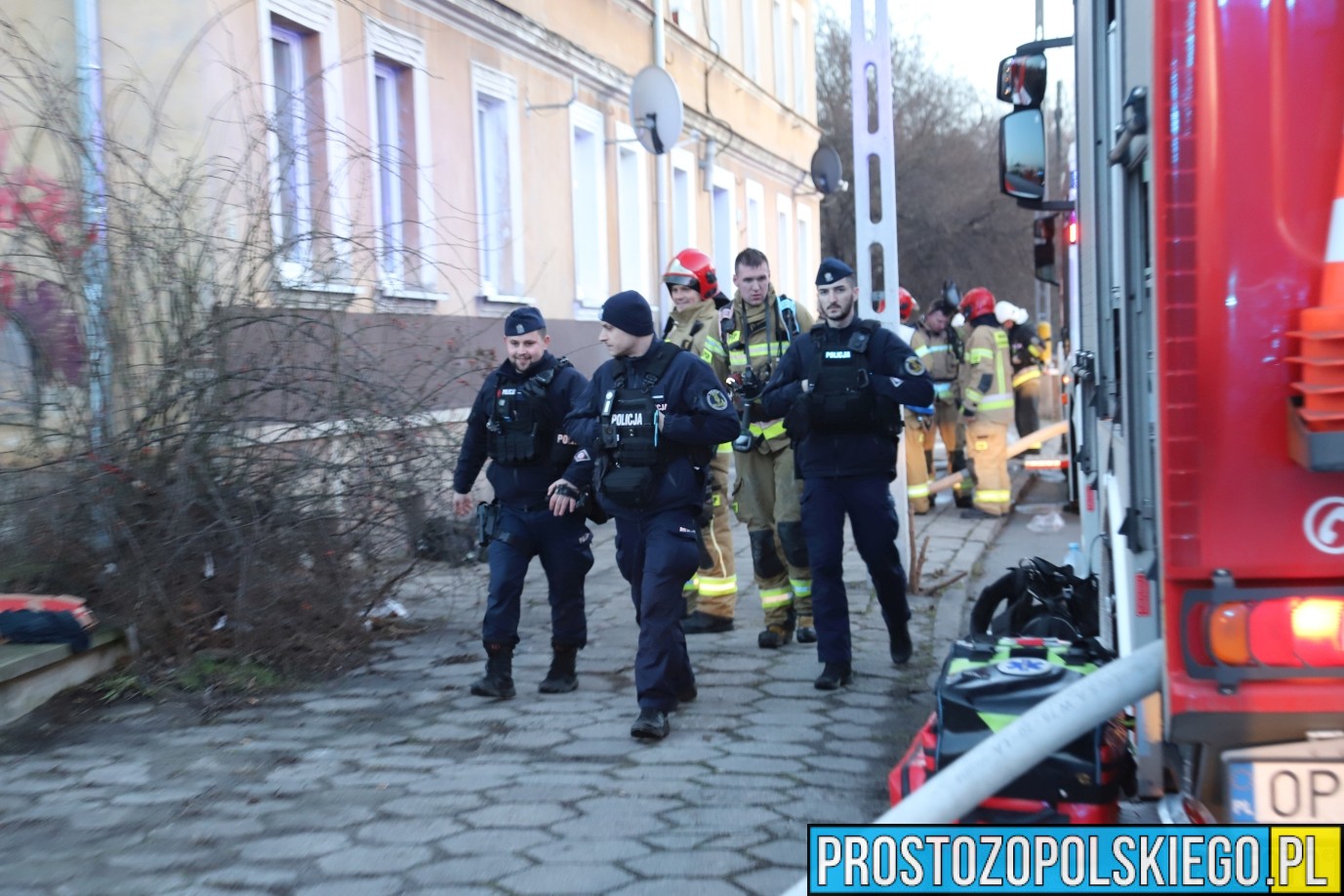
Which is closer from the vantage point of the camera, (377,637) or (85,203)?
(85,203)

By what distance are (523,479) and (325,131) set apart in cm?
318

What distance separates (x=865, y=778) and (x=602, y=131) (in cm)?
1292

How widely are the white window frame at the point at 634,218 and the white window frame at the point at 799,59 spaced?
10.00 meters

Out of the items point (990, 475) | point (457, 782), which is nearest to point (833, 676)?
point (457, 782)

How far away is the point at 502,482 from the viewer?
684cm

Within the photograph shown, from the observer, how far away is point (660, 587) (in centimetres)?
616

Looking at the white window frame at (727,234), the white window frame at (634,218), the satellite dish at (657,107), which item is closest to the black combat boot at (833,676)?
the satellite dish at (657,107)

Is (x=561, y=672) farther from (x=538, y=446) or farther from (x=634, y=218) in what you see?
(x=634, y=218)

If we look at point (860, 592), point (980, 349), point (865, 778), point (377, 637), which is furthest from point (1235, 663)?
point (980, 349)

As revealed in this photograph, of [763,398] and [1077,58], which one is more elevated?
[1077,58]

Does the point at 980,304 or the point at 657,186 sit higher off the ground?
the point at 657,186

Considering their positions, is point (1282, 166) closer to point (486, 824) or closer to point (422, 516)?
point (486, 824)

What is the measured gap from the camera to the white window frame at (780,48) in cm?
2656

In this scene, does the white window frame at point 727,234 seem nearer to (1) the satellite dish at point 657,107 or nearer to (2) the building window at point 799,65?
(2) the building window at point 799,65
